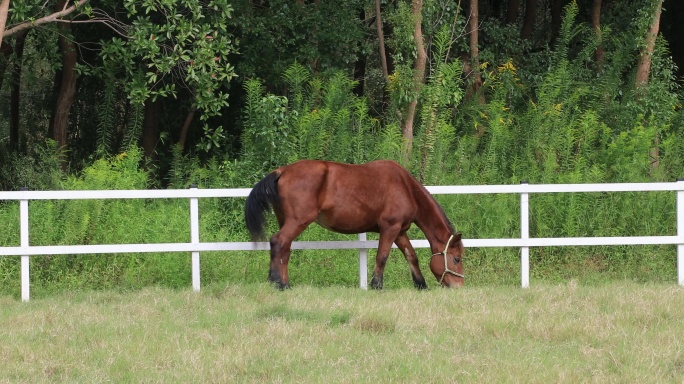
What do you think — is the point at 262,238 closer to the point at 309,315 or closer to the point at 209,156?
the point at 309,315

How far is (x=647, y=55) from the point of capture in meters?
15.6

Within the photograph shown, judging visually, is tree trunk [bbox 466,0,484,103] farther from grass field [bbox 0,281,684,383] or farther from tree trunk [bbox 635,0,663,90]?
grass field [bbox 0,281,684,383]

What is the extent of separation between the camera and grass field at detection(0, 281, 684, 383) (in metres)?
6.19

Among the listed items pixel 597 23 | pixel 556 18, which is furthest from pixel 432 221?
pixel 556 18

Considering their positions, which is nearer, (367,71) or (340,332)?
(340,332)

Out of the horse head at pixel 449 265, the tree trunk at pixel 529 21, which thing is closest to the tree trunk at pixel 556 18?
the tree trunk at pixel 529 21

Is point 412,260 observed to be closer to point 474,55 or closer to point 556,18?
point 474,55

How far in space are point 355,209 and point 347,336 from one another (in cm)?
285

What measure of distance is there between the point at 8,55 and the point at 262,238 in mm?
10641

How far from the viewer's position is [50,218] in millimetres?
11414

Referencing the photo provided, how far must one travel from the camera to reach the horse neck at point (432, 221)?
1013 centimetres

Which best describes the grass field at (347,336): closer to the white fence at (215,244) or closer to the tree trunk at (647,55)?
the white fence at (215,244)

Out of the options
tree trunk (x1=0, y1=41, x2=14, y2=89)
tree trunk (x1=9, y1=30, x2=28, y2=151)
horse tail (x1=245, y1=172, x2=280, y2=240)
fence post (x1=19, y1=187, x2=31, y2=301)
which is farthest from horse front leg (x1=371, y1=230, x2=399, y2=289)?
tree trunk (x1=9, y1=30, x2=28, y2=151)

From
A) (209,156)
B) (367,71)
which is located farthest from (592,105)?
(367,71)
